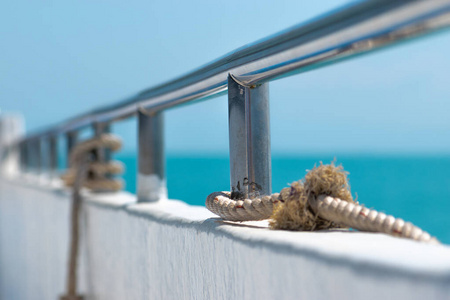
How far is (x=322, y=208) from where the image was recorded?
90cm

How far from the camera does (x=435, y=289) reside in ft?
1.83

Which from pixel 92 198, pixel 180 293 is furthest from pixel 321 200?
pixel 92 198

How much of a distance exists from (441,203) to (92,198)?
31.8 meters

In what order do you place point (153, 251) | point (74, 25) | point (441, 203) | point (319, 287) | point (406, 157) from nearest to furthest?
point (319, 287) < point (153, 251) < point (441, 203) < point (74, 25) < point (406, 157)

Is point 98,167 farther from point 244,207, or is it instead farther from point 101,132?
point 244,207

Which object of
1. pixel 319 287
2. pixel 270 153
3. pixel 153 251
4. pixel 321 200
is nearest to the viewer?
pixel 319 287

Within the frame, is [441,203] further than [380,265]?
Yes

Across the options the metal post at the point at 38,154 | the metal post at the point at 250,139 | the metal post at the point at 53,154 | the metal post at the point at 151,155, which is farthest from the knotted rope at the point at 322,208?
the metal post at the point at 38,154

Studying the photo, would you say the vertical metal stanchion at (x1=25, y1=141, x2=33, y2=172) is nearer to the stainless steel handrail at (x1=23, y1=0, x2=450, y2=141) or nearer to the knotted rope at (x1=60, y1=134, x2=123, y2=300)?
the knotted rope at (x1=60, y1=134, x2=123, y2=300)

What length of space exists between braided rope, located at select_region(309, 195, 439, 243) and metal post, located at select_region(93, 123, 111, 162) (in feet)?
5.22

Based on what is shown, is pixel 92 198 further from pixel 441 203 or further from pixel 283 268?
pixel 441 203

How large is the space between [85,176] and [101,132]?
209 millimetres

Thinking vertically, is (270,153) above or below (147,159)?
below

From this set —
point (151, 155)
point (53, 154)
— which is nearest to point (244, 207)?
point (151, 155)
